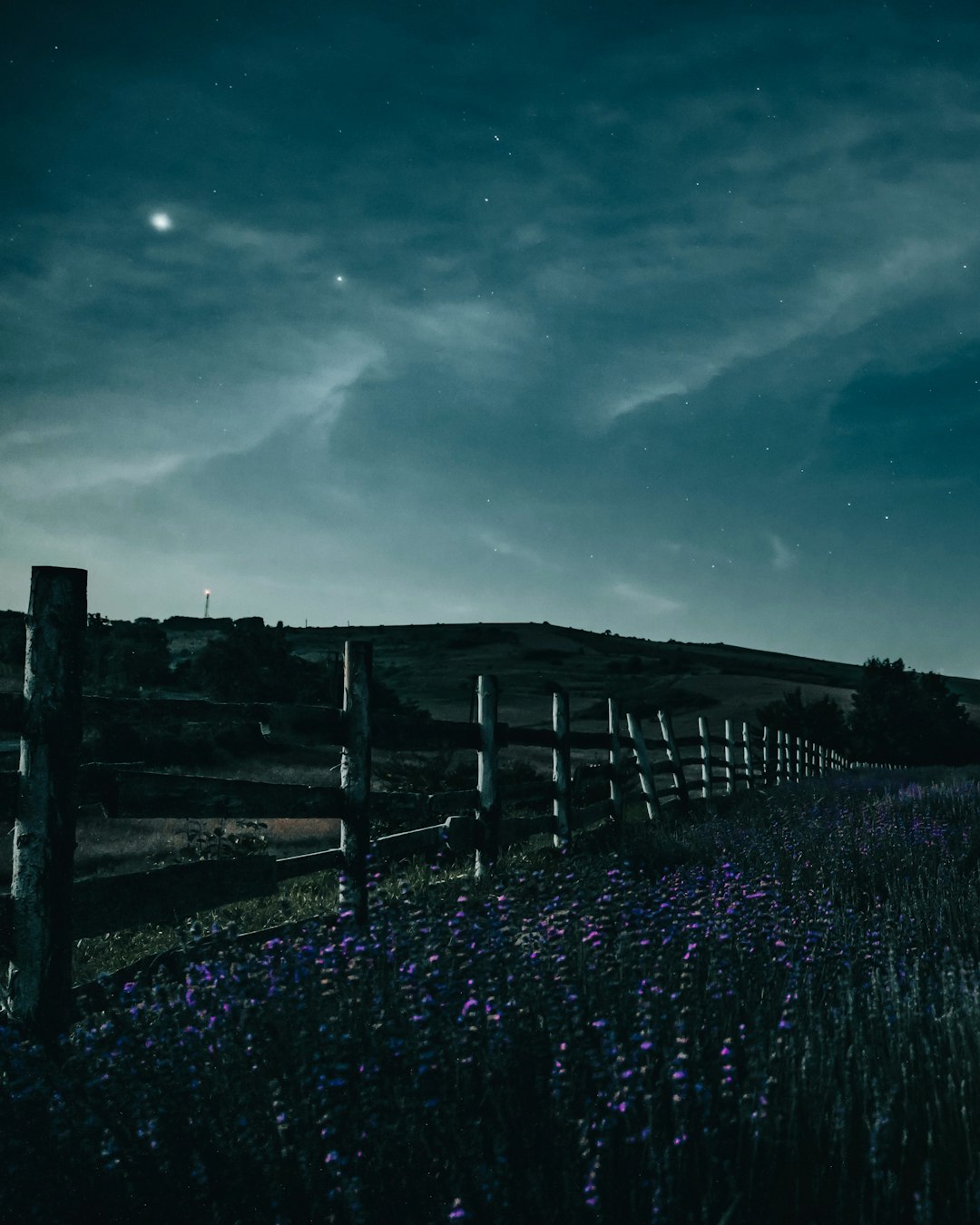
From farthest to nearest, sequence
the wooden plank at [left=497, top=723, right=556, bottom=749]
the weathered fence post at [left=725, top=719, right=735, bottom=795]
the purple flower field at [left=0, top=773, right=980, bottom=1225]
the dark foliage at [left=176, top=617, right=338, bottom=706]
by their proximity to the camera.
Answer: the weathered fence post at [left=725, top=719, right=735, bottom=795]
the dark foliage at [left=176, top=617, right=338, bottom=706]
the wooden plank at [left=497, top=723, right=556, bottom=749]
the purple flower field at [left=0, top=773, right=980, bottom=1225]

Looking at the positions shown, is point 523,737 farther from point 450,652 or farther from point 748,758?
point 450,652

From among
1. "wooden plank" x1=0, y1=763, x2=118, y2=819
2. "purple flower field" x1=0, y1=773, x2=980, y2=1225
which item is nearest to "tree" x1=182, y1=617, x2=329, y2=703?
"wooden plank" x1=0, y1=763, x2=118, y2=819

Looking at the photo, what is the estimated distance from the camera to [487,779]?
7289 mm

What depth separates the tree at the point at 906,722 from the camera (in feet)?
131

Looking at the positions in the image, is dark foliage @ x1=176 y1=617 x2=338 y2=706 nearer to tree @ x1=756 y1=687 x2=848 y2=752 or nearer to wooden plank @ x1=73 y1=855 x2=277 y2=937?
wooden plank @ x1=73 y1=855 x2=277 y2=937

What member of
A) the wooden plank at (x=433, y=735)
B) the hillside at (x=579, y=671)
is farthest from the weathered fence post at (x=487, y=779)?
the hillside at (x=579, y=671)

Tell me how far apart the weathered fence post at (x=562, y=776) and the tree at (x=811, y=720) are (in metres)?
32.6

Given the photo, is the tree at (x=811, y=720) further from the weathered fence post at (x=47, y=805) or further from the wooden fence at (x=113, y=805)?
the weathered fence post at (x=47, y=805)

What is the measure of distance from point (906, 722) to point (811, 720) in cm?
398

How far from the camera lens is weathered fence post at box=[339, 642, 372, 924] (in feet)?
17.3

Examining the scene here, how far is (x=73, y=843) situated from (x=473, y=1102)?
211 centimetres

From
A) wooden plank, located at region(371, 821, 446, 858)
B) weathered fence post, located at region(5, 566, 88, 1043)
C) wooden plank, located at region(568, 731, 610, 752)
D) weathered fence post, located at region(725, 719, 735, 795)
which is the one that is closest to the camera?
weathered fence post, located at region(5, 566, 88, 1043)

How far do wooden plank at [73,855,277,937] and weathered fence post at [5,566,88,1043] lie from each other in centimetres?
17

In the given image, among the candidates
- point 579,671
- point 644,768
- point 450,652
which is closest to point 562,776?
point 644,768
